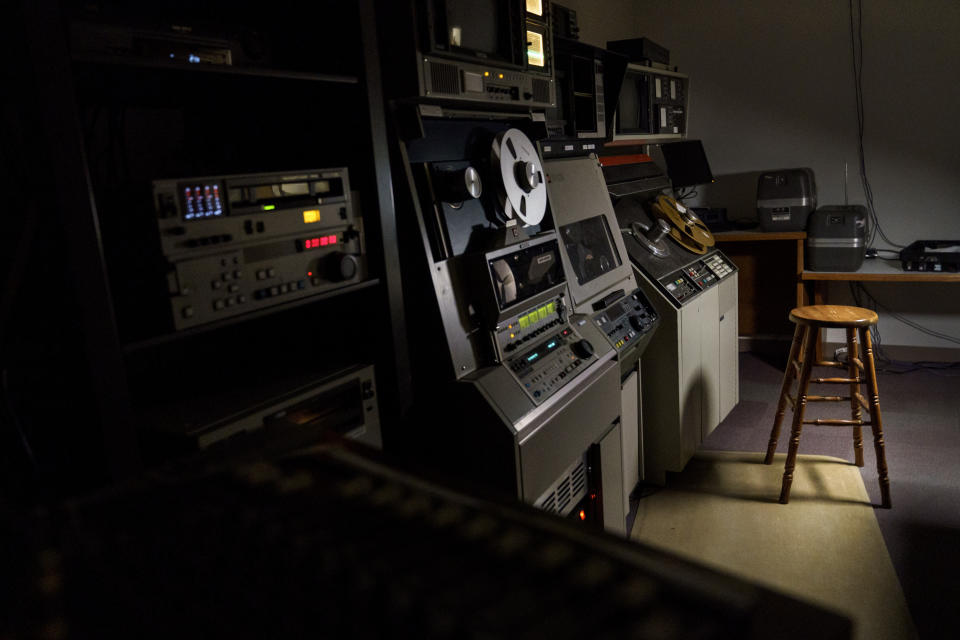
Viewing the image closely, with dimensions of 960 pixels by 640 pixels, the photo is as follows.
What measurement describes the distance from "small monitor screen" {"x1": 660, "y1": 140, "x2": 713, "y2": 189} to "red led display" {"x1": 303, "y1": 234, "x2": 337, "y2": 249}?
10.4 ft

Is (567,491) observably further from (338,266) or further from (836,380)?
(836,380)

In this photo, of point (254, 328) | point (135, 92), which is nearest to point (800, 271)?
point (254, 328)

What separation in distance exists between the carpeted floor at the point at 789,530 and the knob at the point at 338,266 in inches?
50.4

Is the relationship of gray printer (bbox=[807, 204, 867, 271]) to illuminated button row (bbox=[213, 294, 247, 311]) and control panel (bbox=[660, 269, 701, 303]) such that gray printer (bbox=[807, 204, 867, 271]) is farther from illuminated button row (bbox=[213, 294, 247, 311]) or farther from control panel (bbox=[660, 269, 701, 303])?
illuminated button row (bbox=[213, 294, 247, 311])

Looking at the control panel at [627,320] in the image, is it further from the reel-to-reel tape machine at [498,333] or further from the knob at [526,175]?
the knob at [526,175]

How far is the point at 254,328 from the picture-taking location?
1.70m

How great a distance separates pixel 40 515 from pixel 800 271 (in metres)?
4.16

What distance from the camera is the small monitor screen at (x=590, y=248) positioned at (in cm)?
238

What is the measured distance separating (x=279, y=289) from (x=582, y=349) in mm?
1014

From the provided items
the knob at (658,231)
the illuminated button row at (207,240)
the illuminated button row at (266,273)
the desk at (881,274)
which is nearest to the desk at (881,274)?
the desk at (881,274)

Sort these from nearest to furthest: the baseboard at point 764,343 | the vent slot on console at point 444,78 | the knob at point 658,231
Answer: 1. the vent slot on console at point 444,78
2. the knob at point 658,231
3. the baseboard at point 764,343

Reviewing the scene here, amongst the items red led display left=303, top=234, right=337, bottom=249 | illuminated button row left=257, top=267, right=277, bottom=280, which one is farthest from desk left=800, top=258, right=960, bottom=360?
illuminated button row left=257, top=267, right=277, bottom=280

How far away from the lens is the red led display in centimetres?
134

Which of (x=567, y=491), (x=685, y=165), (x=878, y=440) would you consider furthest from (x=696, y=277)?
(x=567, y=491)
